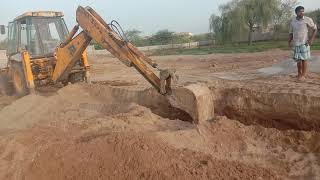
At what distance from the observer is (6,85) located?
11344 mm

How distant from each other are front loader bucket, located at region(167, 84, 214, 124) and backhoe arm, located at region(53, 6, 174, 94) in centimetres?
20

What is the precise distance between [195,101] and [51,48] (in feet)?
16.3

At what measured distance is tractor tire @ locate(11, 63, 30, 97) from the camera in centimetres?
966

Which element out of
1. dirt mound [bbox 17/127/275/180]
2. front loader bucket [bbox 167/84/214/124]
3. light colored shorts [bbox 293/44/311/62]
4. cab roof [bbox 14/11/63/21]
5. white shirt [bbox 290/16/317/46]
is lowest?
dirt mound [bbox 17/127/275/180]

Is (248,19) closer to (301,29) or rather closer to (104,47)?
(301,29)

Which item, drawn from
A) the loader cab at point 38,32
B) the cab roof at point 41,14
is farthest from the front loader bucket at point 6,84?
the cab roof at point 41,14

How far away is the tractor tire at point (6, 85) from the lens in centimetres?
1123

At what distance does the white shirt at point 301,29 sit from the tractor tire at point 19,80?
6.27 metres

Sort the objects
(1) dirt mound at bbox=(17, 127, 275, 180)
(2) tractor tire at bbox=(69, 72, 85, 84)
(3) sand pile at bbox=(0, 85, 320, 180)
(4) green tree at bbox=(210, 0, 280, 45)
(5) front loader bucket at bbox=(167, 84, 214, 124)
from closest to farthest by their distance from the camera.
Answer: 1. (1) dirt mound at bbox=(17, 127, 275, 180)
2. (3) sand pile at bbox=(0, 85, 320, 180)
3. (5) front loader bucket at bbox=(167, 84, 214, 124)
4. (2) tractor tire at bbox=(69, 72, 85, 84)
5. (4) green tree at bbox=(210, 0, 280, 45)

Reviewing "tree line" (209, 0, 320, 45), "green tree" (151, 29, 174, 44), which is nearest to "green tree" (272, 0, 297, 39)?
"tree line" (209, 0, 320, 45)

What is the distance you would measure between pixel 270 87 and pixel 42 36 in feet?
18.3

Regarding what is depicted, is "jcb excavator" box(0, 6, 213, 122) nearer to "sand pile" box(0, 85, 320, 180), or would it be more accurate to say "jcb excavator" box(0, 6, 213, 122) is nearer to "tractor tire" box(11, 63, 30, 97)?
"tractor tire" box(11, 63, 30, 97)

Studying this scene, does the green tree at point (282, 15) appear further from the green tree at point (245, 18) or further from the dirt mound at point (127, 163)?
the dirt mound at point (127, 163)

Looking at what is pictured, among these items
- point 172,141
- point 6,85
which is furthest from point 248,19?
point 172,141
